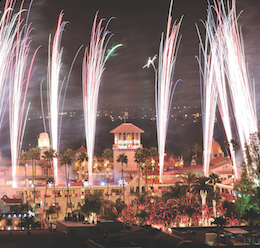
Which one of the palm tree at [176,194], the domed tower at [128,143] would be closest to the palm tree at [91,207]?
Result: the palm tree at [176,194]

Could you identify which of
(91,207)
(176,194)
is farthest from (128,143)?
(91,207)

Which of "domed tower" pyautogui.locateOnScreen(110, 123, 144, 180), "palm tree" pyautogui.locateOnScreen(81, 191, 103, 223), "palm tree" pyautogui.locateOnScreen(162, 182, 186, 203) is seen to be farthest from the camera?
"domed tower" pyautogui.locateOnScreen(110, 123, 144, 180)

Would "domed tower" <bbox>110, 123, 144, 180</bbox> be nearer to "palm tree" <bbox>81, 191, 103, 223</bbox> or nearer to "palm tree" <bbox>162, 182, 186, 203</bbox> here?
"palm tree" <bbox>81, 191, 103, 223</bbox>

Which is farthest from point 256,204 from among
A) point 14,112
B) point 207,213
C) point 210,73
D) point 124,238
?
point 14,112

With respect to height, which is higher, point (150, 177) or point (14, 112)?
point (14, 112)

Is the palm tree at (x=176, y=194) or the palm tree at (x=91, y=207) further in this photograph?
the palm tree at (x=176, y=194)

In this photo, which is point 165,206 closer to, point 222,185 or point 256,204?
point 256,204

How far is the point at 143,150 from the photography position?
84000 mm

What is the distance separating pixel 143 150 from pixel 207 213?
25889 millimetres

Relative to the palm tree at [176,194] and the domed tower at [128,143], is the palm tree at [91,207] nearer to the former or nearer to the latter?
the palm tree at [176,194]

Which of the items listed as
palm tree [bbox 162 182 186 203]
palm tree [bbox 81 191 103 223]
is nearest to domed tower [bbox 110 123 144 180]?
palm tree [bbox 81 191 103 223]

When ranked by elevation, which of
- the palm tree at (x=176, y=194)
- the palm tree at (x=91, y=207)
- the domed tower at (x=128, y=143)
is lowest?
the palm tree at (x=91, y=207)

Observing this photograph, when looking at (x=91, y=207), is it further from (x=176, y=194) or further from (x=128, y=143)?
(x=128, y=143)

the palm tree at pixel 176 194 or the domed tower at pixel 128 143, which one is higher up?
the domed tower at pixel 128 143
